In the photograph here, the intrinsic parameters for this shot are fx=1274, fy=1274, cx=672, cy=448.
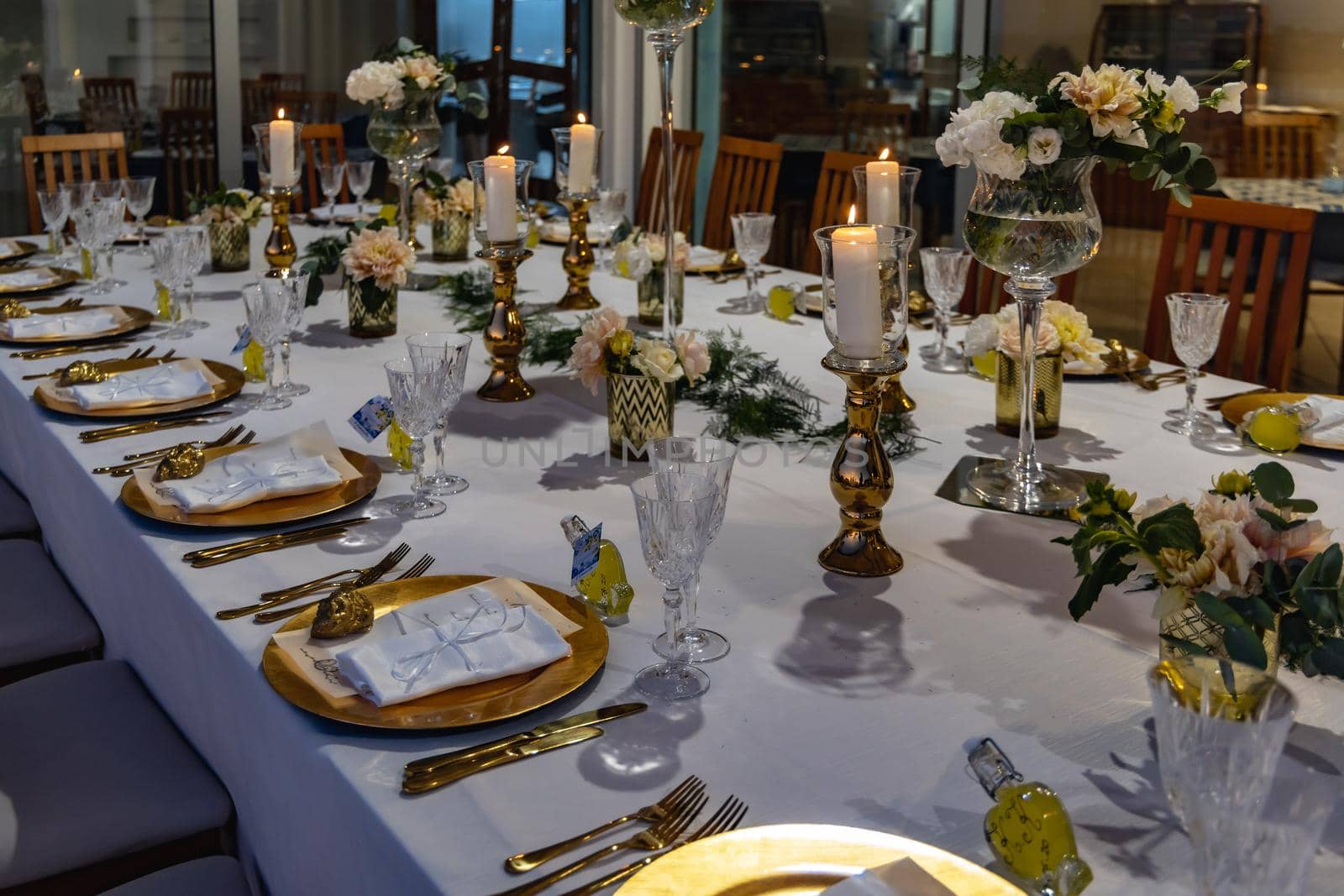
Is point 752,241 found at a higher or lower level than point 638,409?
higher

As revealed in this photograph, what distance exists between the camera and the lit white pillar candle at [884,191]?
5.82ft

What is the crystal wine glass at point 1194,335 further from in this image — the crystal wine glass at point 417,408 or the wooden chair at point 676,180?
the wooden chair at point 676,180

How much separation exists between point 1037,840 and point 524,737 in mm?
403

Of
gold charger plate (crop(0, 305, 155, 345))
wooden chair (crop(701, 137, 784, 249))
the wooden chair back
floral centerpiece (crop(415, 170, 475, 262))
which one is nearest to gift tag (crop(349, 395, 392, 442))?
gold charger plate (crop(0, 305, 155, 345))

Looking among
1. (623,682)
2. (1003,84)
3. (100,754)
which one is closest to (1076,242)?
(1003,84)

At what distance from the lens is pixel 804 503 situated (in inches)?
62.5

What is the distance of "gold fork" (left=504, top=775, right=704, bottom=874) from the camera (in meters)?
0.87

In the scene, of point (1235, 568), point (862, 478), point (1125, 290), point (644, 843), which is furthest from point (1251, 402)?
point (1125, 290)

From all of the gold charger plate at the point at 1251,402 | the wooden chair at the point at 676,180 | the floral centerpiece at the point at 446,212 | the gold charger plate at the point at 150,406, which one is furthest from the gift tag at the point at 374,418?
the wooden chair at the point at 676,180

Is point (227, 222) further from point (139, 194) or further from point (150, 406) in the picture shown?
point (150, 406)

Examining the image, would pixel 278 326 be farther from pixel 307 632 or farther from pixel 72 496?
pixel 307 632

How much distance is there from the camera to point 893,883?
81cm

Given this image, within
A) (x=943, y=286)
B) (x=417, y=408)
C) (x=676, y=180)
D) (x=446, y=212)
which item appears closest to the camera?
(x=417, y=408)

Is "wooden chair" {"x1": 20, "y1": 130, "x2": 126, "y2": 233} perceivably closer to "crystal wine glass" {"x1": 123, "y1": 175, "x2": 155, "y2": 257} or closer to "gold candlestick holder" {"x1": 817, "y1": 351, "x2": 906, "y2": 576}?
"crystal wine glass" {"x1": 123, "y1": 175, "x2": 155, "y2": 257}
